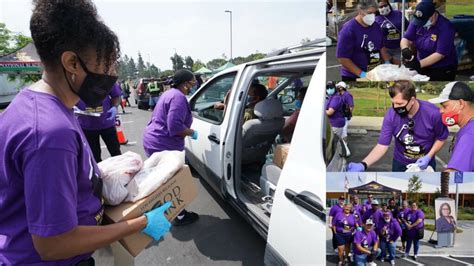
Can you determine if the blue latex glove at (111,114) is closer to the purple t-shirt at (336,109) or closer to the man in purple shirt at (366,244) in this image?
the purple t-shirt at (336,109)

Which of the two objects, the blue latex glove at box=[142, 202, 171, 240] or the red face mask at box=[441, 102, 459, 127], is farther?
the blue latex glove at box=[142, 202, 171, 240]

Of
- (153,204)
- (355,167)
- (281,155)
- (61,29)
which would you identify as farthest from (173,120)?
(355,167)

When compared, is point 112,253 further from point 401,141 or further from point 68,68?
point 401,141

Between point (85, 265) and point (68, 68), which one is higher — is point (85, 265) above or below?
below

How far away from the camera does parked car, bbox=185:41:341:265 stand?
4.49ft

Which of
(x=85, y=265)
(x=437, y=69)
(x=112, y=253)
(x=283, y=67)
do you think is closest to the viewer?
(x=437, y=69)

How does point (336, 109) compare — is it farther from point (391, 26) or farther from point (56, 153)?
point (56, 153)

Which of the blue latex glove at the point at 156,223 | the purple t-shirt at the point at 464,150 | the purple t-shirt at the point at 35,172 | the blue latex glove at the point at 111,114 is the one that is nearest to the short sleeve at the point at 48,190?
the purple t-shirt at the point at 35,172

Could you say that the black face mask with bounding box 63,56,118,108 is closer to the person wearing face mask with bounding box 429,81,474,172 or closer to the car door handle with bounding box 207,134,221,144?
the person wearing face mask with bounding box 429,81,474,172

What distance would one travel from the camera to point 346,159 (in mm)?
1064

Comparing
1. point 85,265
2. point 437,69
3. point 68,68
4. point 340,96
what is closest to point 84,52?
point 68,68

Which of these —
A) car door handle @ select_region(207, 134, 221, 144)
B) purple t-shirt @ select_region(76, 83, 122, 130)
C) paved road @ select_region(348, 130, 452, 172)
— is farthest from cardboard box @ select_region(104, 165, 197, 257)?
purple t-shirt @ select_region(76, 83, 122, 130)

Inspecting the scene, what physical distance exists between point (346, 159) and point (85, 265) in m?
1.04

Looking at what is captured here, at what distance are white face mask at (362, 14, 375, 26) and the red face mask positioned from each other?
0.37m
